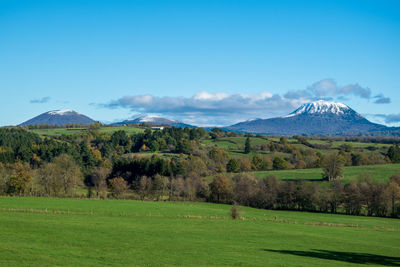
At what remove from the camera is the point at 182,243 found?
33344mm

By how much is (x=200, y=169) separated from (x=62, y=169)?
4379 cm

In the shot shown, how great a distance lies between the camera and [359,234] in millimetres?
46875

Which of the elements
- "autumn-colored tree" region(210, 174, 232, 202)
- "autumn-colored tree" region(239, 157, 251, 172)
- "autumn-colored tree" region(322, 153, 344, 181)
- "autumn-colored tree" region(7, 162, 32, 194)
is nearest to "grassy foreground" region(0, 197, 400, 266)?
"autumn-colored tree" region(7, 162, 32, 194)

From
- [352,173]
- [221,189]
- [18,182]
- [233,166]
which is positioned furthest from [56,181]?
[352,173]

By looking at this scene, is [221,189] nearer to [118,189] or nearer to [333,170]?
[118,189]

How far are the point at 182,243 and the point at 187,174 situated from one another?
74458 millimetres

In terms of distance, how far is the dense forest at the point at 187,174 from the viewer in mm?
78000

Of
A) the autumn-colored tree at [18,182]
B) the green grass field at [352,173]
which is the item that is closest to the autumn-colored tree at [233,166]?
the green grass field at [352,173]

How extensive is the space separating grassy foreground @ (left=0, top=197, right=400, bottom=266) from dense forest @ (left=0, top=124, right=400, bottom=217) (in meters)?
23.2

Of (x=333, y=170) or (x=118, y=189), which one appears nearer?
(x=118, y=189)

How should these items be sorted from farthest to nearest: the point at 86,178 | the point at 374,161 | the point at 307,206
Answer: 1. the point at 374,161
2. the point at 86,178
3. the point at 307,206

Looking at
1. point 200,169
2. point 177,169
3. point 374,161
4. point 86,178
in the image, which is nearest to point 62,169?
point 86,178

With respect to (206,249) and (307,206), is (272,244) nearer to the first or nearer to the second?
(206,249)

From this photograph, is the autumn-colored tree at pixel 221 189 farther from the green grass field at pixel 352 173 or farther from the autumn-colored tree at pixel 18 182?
the autumn-colored tree at pixel 18 182
